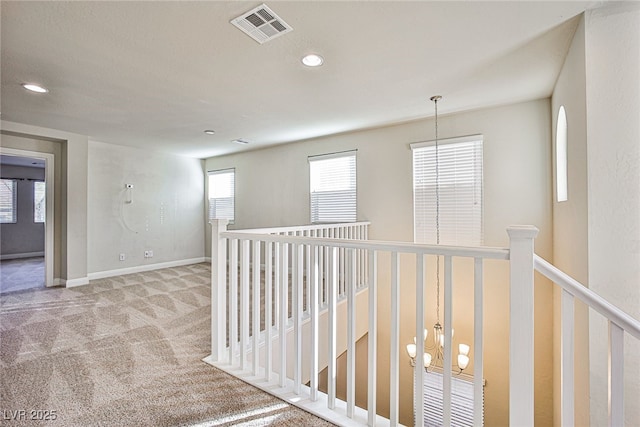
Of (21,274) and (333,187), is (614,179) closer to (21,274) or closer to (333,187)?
(333,187)

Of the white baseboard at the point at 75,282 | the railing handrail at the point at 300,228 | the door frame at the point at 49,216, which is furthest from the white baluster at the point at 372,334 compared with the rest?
the door frame at the point at 49,216

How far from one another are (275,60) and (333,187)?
2.69 metres

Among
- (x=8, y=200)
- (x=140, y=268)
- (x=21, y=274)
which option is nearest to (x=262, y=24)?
(x=140, y=268)

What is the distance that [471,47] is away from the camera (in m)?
2.23

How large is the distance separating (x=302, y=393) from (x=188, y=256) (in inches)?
208

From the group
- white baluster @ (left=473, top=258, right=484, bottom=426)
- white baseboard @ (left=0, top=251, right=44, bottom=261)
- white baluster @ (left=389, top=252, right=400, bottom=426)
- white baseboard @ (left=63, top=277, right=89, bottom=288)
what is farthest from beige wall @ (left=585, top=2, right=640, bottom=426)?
white baseboard @ (left=0, top=251, right=44, bottom=261)

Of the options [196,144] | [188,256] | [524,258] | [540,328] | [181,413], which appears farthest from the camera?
[188,256]

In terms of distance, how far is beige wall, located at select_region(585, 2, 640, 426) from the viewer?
1.69 metres

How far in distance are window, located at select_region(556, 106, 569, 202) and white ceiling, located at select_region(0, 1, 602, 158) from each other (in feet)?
1.46

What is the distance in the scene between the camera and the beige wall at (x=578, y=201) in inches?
74.1

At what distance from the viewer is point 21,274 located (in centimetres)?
547

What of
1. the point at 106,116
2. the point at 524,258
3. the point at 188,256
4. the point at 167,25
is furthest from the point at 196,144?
the point at 524,258

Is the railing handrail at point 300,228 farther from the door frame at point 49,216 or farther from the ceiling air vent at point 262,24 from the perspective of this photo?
the door frame at point 49,216

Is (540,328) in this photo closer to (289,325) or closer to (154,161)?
(289,325)
